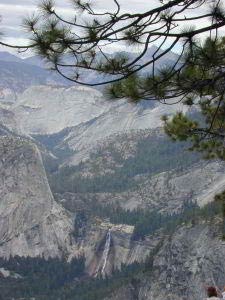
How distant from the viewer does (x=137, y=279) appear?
446 ft

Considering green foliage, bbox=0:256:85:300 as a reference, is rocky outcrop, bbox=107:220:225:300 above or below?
above

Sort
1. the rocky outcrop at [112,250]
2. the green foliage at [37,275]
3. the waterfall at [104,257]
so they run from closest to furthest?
the green foliage at [37,275] → the rocky outcrop at [112,250] → the waterfall at [104,257]

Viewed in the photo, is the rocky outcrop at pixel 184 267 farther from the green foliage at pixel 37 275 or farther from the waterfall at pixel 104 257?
the waterfall at pixel 104 257

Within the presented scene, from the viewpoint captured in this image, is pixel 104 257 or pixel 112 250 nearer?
pixel 104 257

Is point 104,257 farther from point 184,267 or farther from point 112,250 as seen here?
point 184,267

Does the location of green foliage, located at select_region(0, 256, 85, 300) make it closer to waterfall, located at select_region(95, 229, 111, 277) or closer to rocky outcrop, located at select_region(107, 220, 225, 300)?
waterfall, located at select_region(95, 229, 111, 277)

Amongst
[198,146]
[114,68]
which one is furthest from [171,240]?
[114,68]

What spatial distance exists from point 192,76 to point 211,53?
216 cm

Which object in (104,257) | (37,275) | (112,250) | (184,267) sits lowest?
(37,275)

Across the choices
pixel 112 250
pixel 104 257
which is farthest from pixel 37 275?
pixel 112 250

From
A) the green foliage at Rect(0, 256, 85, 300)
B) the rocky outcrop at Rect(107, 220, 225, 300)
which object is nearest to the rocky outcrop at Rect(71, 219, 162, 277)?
the green foliage at Rect(0, 256, 85, 300)

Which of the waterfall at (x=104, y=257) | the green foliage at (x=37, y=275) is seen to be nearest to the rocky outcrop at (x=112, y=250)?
the waterfall at (x=104, y=257)

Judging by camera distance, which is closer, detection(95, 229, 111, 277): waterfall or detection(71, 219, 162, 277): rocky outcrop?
detection(71, 219, 162, 277): rocky outcrop

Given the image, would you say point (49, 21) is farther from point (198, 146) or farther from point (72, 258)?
point (72, 258)
